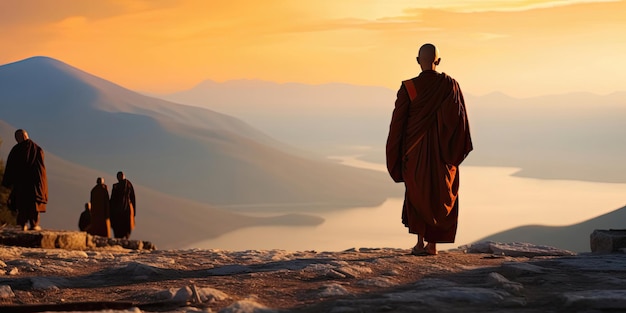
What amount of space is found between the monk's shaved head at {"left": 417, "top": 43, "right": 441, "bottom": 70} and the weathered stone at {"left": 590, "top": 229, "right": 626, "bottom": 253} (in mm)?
2938

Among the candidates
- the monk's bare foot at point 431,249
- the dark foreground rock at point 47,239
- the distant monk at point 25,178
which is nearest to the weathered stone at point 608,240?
the monk's bare foot at point 431,249

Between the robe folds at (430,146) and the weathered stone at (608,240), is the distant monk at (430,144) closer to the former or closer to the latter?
the robe folds at (430,146)

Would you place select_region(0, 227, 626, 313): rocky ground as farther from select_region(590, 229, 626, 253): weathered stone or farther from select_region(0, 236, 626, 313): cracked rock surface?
select_region(590, 229, 626, 253): weathered stone

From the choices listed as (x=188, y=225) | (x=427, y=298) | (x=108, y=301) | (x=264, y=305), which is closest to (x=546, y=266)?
(x=427, y=298)

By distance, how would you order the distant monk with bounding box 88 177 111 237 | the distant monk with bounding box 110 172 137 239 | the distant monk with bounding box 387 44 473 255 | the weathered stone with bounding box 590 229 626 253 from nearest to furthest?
the distant monk with bounding box 387 44 473 255
the weathered stone with bounding box 590 229 626 253
the distant monk with bounding box 88 177 111 237
the distant monk with bounding box 110 172 137 239

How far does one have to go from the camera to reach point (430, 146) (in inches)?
383

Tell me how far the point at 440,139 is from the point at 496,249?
211 cm

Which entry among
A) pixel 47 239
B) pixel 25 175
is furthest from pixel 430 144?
pixel 25 175

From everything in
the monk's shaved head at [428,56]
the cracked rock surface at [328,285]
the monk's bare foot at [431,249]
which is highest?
the monk's shaved head at [428,56]

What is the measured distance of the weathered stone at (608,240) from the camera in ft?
33.5

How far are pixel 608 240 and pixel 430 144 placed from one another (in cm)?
251

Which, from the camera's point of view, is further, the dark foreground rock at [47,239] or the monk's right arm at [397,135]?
the dark foreground rock at [47,239]

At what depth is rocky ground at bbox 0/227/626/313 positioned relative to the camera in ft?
19.3

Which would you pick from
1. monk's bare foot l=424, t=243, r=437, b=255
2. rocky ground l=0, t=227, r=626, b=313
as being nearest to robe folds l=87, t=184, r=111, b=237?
rocky ground l=0, t=227, r=626, b=313
